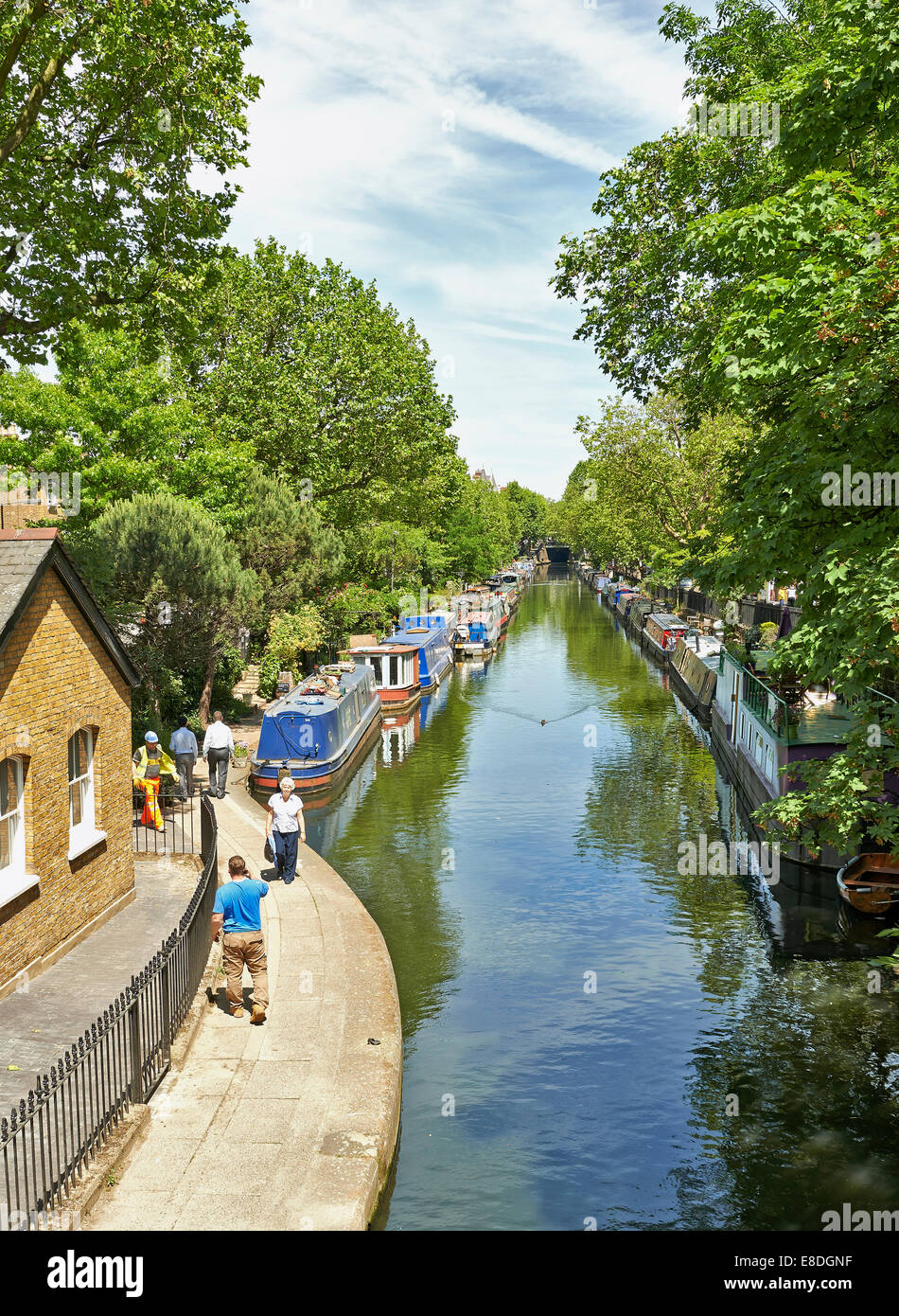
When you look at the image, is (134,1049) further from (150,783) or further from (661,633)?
(661,633)

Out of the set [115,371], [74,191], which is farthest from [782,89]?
[115,371]

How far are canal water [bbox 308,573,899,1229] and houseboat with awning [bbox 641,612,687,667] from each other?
2647cm

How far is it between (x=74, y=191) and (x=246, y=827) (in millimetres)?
12383

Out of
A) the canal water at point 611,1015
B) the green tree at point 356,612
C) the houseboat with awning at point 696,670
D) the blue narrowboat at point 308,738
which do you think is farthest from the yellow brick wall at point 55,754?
the houseboat with awning at point 696,670

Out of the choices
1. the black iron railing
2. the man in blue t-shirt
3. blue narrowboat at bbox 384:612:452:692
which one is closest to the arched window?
the black iron railing

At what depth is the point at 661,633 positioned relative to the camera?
60219 millimetres

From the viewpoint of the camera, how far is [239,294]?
1506 inches

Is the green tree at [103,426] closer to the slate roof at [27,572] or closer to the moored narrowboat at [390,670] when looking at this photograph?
the moored narrowboat at [390,670]

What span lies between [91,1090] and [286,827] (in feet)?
27.5

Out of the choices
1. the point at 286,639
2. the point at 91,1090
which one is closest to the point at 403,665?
the point at 286,639

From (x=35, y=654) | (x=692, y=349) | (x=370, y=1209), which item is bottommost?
(x=370, y=1209)

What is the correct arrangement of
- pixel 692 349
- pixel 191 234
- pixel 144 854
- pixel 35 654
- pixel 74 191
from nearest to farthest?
pixel 35 654 → pixel 74 191 → pixel 191 234 → pixel 144 854 → pixel 692 349

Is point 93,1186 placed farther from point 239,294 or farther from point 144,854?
point 239,294

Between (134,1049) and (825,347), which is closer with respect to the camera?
(134,1049)
